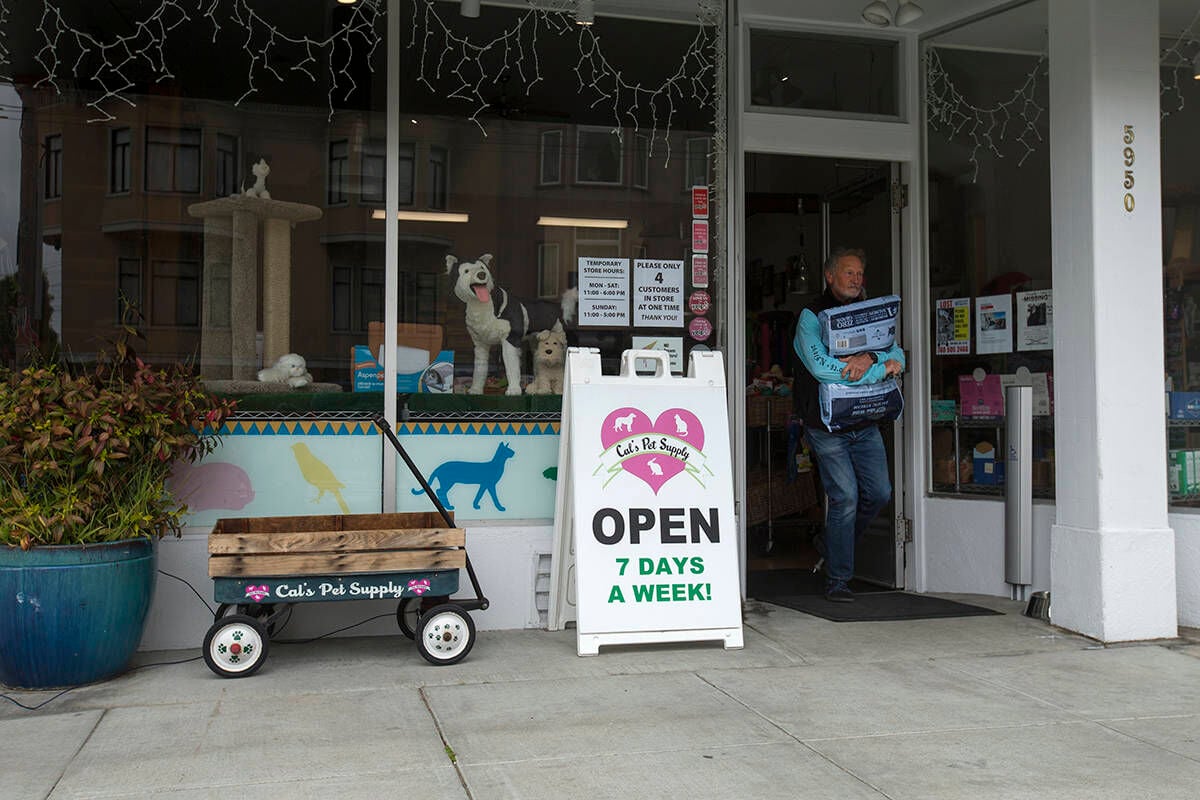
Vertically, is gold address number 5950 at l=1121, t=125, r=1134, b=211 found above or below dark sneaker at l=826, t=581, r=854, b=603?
above

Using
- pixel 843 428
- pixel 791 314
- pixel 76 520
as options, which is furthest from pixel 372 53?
pixel 791 314

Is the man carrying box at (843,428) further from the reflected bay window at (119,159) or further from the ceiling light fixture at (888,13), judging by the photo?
the reflected bay window at (119,159)

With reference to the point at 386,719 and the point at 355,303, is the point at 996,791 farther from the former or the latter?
the point at 355,303

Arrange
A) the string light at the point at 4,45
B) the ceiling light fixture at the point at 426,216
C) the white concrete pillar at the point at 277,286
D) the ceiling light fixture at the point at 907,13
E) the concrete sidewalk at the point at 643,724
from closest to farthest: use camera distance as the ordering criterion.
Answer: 1. the concrete sidewalk at the point at 643,724
2. the string light at the point at 4,45
3. the white concrete pillar at the point at 277,286
4. the ceiling light fixture at the point at 426,216
5. the ceiling light fixture at the point at 907,13

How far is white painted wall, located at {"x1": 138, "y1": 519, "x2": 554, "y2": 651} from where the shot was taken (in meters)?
5.32

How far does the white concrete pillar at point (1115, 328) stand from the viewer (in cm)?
538

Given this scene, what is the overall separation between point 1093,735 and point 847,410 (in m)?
2.35

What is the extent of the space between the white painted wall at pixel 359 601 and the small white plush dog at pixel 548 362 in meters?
0.69

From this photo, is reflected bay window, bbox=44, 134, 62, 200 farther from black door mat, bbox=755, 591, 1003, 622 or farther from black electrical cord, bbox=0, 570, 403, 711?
black door mat, bbox=755, 591, 1003, 622

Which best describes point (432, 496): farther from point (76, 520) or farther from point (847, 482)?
point (847, 482)

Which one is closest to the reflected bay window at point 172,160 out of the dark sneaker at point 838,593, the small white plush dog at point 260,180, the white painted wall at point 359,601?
the small white plush dog at point 260,180

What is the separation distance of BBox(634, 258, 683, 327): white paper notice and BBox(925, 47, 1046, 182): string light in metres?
1.98

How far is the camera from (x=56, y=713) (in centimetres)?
430

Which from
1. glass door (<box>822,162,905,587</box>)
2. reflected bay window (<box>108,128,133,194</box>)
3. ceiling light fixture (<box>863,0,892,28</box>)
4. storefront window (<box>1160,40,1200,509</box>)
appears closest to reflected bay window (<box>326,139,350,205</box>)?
reflected bay window (<box>108,128,133,194</box>)
